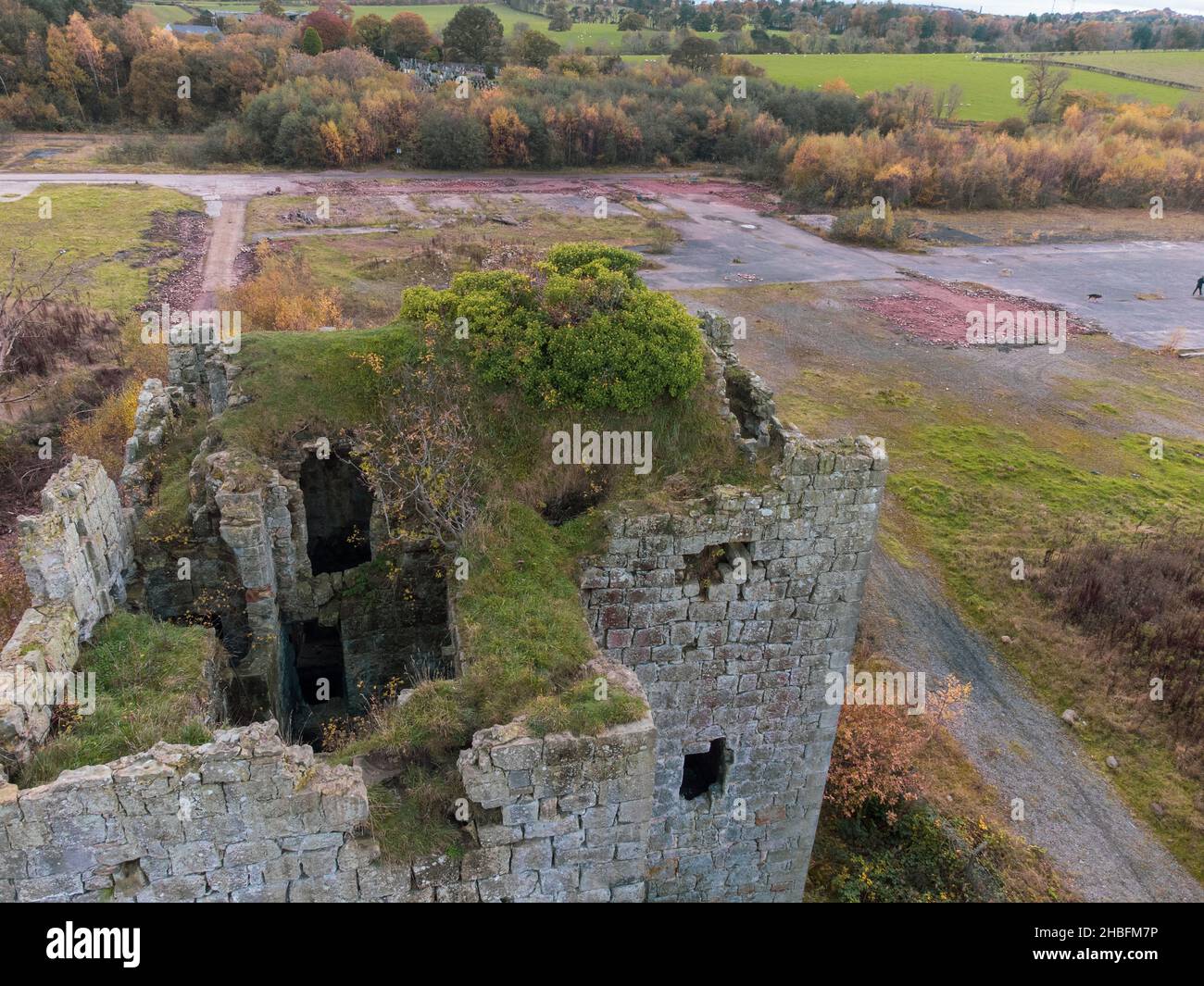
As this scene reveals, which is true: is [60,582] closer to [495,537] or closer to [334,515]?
[495,537]

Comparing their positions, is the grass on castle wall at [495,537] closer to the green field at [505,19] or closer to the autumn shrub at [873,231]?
the autumn shrub at [873,231]

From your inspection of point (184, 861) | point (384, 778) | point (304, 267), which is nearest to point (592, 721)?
point (384, 778)

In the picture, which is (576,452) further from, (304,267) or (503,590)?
(304,267)

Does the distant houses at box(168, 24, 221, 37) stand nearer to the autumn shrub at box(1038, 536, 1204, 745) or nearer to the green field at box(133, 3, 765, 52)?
the green field at box(133, 3, 765, 52)

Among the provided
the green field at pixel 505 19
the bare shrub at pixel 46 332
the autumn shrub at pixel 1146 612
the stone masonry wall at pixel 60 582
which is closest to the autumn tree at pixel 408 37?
the green field at pixel 505 19

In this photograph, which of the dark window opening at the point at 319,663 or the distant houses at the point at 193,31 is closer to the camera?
the dark window opening at the point at 319,663
